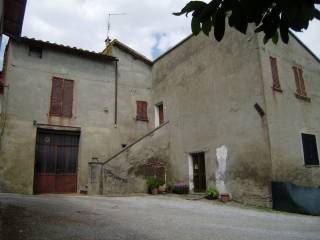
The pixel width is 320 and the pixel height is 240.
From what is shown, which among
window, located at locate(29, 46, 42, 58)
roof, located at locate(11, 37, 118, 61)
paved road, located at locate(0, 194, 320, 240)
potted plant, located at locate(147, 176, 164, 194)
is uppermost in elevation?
roof, located at locate(11, 37, 118, 61)

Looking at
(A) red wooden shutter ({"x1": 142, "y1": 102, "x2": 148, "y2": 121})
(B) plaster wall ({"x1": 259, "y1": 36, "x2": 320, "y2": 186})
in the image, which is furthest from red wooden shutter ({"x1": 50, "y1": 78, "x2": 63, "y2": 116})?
(B) plaster wall ({"x1": 259, "y1": 36, "x2": 320, "y2": 186})

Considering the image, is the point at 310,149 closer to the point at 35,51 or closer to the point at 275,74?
the point at 275,74

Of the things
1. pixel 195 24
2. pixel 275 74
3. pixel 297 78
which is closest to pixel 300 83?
pixel 297 78

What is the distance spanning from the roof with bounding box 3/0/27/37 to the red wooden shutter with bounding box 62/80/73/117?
608 cm

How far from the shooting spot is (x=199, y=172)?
13.3 meters

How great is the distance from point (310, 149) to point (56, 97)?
36.7 ft

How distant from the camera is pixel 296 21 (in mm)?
1613

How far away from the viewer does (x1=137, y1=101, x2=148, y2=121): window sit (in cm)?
1598

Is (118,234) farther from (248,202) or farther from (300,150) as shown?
(300,150)

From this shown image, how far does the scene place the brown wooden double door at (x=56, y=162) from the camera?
13.1m

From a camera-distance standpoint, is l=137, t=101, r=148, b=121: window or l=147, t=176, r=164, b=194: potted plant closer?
l=147, t=176, r=164, b=194: potted plant

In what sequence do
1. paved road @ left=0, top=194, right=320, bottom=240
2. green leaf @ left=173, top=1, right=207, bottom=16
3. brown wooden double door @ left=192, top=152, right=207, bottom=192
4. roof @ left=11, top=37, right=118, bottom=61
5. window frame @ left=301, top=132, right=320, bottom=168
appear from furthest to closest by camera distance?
roof @ left=11, top=37, right=118, bottom=61 < brown wooden double door @ left=192, top=152, right=207, bottom=192 < window frame @ left=301, top=132, right=320, bottom=168 < paved road @ left=0, top=194, right=320, bottom=240 < green leaf @ left=173, top=1, right=207, bottom=16

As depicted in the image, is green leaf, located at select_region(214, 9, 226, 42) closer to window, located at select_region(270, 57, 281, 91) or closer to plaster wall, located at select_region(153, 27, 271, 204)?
plaster wall, located at select_region(153, 27, 271, 204)

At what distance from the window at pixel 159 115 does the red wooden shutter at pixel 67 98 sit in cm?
457
